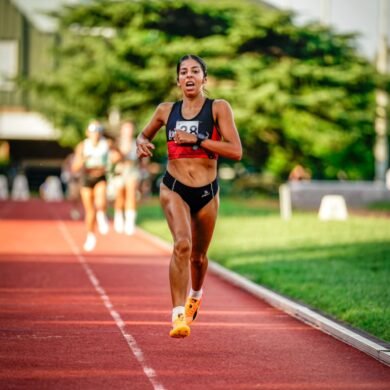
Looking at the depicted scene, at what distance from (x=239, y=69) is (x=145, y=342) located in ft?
104

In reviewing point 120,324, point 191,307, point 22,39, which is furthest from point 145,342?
point 22,39

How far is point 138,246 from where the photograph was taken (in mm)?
19141

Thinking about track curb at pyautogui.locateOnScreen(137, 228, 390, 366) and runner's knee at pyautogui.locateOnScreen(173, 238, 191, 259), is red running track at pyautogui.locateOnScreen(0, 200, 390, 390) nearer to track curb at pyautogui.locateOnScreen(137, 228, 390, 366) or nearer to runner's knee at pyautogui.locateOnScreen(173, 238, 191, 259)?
track curb at pyautogui.locateOnScreen(137, 228, 390, 366)

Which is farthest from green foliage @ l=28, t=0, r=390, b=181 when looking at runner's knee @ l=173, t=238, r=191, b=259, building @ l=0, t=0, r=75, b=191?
runner's knee @ l=173, t=238, r=191, b=259

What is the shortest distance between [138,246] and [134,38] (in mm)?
21852

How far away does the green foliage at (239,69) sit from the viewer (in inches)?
1539

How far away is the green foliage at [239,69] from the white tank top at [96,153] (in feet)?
68.0

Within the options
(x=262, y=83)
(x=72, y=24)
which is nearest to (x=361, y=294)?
(x=262, y=83)

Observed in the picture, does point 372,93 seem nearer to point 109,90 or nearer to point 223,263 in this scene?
point 109,90

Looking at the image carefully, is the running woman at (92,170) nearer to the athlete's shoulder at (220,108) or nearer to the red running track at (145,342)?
the red running track at (145,342)

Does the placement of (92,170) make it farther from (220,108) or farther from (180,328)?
(180,328)

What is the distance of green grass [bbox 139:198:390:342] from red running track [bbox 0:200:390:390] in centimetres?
64

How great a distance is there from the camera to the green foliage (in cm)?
3909

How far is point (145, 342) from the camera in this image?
27.6ft
